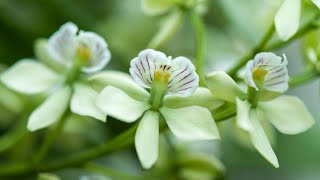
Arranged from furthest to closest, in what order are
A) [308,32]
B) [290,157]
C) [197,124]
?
[290,157] < [308,32] < [197,124]

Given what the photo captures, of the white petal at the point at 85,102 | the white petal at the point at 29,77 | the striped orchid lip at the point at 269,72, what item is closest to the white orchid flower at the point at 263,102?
the striped orchid lip at the point at 269,72

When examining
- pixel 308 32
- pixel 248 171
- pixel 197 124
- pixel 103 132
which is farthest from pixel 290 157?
pixel 197 124

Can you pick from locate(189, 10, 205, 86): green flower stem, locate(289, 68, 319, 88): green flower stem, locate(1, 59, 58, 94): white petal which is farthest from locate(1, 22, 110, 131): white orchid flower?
locate(289, 68, 319, 88): green flower stem

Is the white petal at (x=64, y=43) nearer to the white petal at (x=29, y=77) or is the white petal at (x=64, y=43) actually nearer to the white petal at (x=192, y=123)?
the white petal at (x=29, y=77)

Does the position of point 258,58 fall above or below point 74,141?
below

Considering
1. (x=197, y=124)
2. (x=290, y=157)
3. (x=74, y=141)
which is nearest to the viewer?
(x=197, y=124)

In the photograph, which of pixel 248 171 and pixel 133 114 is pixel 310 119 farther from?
pixel 248 171

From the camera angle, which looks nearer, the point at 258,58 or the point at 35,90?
the point at 258,58
